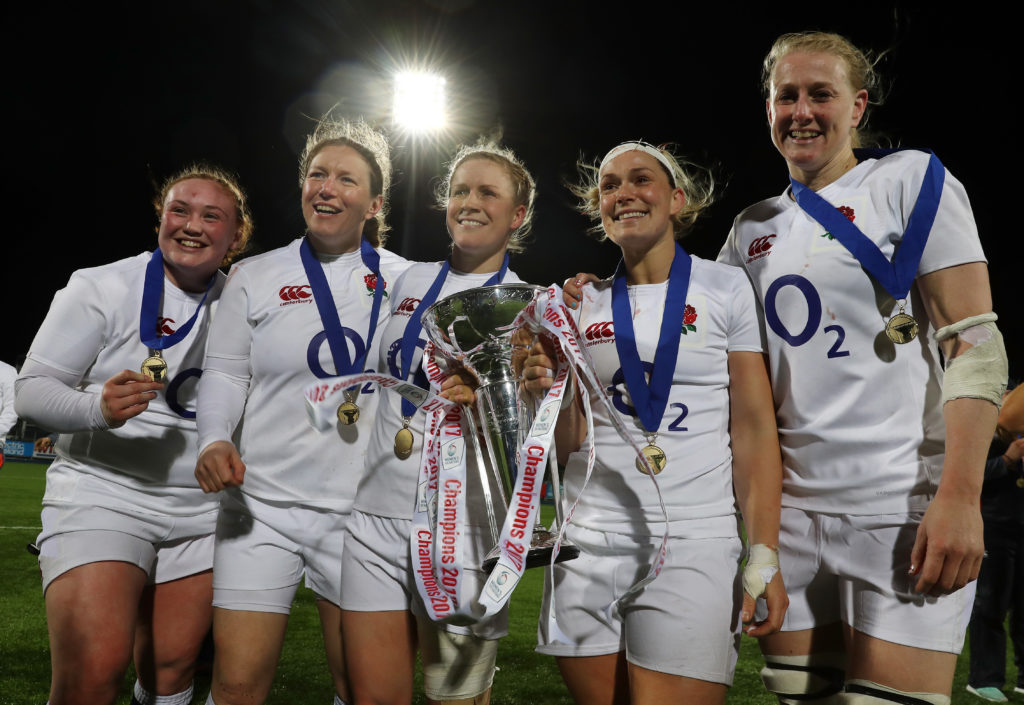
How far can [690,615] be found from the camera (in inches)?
77.5

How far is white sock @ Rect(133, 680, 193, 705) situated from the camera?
2953 millimetres

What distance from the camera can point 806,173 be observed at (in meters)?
2.34

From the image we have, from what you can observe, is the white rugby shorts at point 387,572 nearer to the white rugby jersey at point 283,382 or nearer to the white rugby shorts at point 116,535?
the white rugby jersey at point 283,382

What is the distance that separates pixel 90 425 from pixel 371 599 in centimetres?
111

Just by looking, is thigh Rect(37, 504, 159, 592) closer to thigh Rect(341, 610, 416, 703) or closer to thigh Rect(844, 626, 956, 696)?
thigh Rect(341, 610, 416, 703)

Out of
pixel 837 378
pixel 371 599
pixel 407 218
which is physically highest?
pixel 407 218

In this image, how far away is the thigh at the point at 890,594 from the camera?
6.18 feet

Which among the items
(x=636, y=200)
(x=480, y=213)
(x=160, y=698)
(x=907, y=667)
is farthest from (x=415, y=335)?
(x=160, y=698)

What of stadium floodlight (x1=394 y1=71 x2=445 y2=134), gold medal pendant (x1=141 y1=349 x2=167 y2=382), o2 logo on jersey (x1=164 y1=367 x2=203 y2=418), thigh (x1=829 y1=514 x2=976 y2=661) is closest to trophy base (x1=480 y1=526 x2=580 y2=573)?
thigh (x1=829 y1=514 x2=976 y2=661)

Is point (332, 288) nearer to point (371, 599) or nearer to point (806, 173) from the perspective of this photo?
point (371, 599)

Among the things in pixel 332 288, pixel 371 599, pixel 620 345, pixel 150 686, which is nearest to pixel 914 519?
pixel 620 345

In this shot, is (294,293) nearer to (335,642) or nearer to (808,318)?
(335,642)

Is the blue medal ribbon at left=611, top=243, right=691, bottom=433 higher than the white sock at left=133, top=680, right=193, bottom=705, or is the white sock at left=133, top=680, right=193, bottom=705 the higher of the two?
the blue medal ribbon at left=611, top=243, right=691, bottom=433

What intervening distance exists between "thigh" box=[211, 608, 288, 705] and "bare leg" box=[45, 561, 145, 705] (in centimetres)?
37
